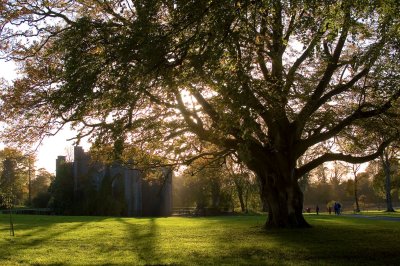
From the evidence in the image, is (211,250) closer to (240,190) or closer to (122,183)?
(122,183)

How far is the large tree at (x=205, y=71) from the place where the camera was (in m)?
9.45

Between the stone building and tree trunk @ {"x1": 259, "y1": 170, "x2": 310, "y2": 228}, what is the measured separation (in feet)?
102

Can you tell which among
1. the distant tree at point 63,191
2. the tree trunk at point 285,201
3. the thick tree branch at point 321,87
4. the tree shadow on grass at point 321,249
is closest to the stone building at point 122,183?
the distant tree at point 63,191

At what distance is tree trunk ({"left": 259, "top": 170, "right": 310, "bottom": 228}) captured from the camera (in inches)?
899

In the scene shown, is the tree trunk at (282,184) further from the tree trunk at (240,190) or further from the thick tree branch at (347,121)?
the tree trunk at (240,190)

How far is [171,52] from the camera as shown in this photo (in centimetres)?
985

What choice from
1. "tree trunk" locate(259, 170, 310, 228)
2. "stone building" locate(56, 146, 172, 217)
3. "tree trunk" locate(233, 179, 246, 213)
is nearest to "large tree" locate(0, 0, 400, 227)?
"tree trunk" locate(259, 170, 310, 228)

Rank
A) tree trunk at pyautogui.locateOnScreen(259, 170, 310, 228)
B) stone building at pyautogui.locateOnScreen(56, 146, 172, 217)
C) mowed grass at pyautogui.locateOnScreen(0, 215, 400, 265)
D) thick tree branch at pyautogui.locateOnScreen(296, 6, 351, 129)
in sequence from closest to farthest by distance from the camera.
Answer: mowed grass at pyautogui.locateOnScreen(0, 215, 400, 265)
thick tree branch at pyautogui.locateOnScreen(296, 6, 351, 129)
tree trunk at pyautogui.locateOnScreen(259, 170, 310, 228)
stone building at pyautogui.locateOnScreen(56, 146, 172, 217)

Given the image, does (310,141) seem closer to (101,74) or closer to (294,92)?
(294,92)

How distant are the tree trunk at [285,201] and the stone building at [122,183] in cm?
3120

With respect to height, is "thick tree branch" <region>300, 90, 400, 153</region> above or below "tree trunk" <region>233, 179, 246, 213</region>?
above

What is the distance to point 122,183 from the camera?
5531cm

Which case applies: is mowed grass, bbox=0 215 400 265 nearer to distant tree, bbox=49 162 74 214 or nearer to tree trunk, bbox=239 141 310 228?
tree trunk, bbox=239 141 310 228

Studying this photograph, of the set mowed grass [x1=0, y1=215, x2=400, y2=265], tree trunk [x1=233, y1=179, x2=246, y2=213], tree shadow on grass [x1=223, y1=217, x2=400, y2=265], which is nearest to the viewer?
tree shadow on grass [x1=223, y1=217, x2=400, y2=265]
